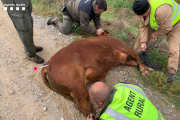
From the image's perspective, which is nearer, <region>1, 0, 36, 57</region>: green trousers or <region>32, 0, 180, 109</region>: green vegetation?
<region>1, 0, 36, 57</region>: green trousers

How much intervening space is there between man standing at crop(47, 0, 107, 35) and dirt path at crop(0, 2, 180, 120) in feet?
3.19

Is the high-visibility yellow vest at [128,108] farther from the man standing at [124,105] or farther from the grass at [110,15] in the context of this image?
the grass at [110,15]

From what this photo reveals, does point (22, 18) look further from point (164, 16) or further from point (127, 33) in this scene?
point (127, 33)

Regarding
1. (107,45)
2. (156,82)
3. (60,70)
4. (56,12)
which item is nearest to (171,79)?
(156,82)

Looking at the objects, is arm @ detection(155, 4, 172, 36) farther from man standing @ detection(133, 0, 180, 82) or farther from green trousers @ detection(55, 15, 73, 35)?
green trousers @ detection(55, 15, 73, 35)

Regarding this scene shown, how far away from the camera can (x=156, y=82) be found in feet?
10.3

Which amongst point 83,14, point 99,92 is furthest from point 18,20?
point 99,92

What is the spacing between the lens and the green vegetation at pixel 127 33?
308 cm

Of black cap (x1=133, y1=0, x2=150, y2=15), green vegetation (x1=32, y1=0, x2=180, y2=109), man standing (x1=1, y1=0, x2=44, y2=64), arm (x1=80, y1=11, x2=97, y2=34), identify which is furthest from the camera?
arm (x1=80, y1=11, x2=97, y2=34)

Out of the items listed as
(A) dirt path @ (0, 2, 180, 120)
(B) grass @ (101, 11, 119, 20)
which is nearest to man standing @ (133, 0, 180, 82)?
(A) dirt path @ (0, 2, 180, 120)

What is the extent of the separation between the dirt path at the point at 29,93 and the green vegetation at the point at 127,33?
9.2 inches

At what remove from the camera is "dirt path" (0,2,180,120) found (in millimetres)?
2502

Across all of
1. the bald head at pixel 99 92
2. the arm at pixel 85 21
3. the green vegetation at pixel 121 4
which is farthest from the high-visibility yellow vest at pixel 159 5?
the green vegetation at pixel 121 4

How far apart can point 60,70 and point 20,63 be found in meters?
1.68
